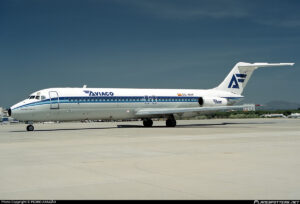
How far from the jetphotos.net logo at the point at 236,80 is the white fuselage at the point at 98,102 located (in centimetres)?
235

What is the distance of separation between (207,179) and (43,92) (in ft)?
78.1

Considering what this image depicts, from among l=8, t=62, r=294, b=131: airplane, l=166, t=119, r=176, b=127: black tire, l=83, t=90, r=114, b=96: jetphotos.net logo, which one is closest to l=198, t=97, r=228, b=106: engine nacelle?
l=8, t=62, r=294, b=131: airplane

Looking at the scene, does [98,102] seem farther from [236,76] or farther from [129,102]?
[236,76]

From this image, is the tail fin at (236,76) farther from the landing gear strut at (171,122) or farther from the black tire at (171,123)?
the black tire at (171,123)

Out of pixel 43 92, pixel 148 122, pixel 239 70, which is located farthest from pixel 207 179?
pixel 239 70

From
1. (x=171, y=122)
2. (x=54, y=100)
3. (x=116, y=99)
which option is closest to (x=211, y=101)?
(x=171, y=122)

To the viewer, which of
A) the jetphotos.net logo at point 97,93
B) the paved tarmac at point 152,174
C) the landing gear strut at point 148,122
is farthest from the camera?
the landing gear strut at point 148,122

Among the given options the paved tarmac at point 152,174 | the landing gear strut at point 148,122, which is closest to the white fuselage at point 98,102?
the landing gear strut at point 148,122

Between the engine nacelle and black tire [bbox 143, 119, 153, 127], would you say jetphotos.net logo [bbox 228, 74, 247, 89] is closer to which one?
the engine nacelle

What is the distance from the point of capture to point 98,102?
3191 centimetres

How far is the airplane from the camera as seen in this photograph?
2939cm

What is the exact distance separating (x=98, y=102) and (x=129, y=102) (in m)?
3.26

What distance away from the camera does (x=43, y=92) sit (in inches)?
1172

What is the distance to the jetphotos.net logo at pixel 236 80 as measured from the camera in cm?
4091
